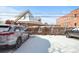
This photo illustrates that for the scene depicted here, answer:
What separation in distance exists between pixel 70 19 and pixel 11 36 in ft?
4.44

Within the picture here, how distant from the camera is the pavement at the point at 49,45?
3287 millimetres

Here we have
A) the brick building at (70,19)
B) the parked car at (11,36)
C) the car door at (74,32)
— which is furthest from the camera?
the car door at (74,32)

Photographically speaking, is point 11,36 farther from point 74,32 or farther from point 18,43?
point 74,32

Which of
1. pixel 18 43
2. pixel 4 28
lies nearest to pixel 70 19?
pixel 18 43

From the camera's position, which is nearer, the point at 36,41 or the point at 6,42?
the point at 6,42

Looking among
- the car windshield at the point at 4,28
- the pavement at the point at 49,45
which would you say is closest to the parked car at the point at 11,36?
the car windshield at the point at 4,28

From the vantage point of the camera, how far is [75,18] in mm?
3434

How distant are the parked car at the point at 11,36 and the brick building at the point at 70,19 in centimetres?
88

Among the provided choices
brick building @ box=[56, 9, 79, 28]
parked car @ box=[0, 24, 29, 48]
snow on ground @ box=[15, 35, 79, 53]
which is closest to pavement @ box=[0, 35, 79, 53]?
snow on ground @ box=[15, 35, 79, 53]

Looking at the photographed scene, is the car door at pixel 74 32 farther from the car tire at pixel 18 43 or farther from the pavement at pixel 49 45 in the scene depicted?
the car tire at pixel 18 43

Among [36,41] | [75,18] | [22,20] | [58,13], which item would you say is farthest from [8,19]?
[75,18]

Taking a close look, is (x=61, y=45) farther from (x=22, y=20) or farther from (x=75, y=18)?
(x=22, y=20)
